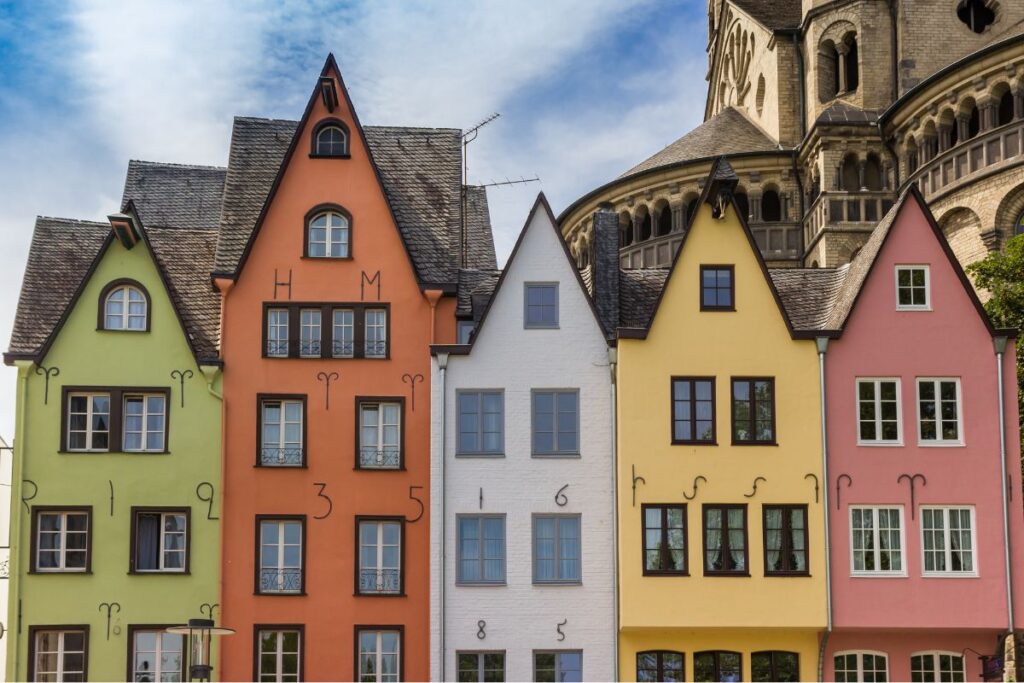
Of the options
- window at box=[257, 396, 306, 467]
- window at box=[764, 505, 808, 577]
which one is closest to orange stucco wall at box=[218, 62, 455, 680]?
window at box=[257, 396, 306, 467]

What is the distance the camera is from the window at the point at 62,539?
4034 centimetres

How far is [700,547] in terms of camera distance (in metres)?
39.5

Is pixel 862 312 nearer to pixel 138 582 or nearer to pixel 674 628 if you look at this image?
pixel 674 628

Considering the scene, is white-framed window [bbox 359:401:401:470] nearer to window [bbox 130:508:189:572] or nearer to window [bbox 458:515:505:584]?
window [bbox 458:515:505:584]

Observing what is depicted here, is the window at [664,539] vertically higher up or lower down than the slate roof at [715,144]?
lower down

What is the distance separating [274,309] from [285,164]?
3649 mm

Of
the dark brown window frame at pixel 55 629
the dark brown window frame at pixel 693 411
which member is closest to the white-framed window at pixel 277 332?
the dark brown window frame at pixel 55 629

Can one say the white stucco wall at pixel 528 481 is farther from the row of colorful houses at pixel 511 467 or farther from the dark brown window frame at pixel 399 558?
the dark brown window frame at pixel 399 558

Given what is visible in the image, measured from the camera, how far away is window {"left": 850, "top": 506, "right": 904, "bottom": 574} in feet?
129

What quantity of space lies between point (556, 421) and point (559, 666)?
18.6ft

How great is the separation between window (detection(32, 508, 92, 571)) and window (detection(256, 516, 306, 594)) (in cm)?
Answer: 400

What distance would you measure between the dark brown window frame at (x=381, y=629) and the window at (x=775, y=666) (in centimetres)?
805

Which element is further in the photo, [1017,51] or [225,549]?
[1017,51]

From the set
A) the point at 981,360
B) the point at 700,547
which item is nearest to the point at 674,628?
the point at 700,547
